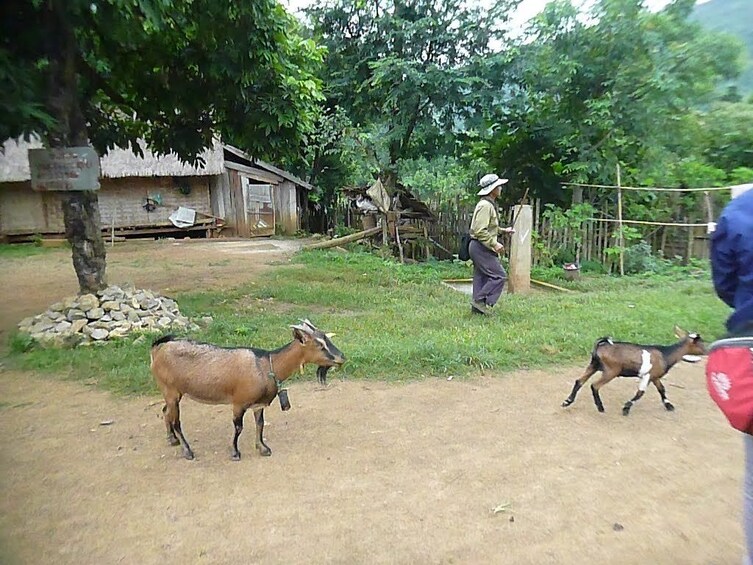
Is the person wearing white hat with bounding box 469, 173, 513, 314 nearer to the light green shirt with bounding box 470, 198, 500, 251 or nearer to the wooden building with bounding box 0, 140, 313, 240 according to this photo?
the light green shirt with bounding box 470, 198, 500, 251

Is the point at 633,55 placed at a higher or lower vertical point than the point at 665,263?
higher

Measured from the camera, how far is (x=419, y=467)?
12.4 feet

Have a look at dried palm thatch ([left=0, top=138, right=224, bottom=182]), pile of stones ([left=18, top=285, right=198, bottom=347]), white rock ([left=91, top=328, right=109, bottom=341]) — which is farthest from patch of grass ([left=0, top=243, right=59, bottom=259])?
white rock ([left=91, top=328, right=109, bottom=341])

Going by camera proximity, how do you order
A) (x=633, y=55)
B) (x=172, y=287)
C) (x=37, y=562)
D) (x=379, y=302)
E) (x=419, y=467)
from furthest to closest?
(x=633, y=55) < (x=172, y=287) < (x=379, y=302) < (x=419, y=467) < (x=37, y=562)

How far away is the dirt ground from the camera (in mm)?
2898

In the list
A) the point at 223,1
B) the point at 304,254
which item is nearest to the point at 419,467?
the point at 223,1

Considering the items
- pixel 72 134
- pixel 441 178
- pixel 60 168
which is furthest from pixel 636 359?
pixel 441 178

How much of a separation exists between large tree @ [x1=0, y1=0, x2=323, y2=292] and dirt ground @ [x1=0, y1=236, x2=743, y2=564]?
2.57 meters

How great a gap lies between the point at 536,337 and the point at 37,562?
5.06 meters

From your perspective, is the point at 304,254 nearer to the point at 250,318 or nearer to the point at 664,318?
the point at 250,318

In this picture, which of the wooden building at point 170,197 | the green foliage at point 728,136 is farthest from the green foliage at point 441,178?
the green foliage at point 728,136

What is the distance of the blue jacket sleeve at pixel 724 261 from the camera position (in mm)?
1926

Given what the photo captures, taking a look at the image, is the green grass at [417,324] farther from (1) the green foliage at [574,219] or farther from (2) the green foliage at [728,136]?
(2) the green foliage at [728,136]

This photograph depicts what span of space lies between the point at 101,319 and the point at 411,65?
31.8ft
